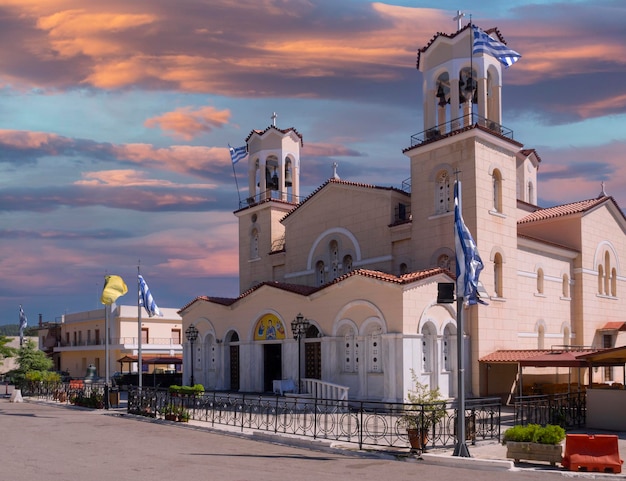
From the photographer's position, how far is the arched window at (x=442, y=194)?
101 feet

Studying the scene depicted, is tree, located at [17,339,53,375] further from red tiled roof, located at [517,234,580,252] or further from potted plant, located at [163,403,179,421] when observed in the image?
red tiled roof, located at [517,234,580,252]

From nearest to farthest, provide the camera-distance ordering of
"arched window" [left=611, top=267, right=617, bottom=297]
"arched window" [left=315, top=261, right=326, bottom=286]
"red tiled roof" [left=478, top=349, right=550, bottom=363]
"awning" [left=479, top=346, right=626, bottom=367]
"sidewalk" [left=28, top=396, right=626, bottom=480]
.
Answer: "sidewalk" [left=28, top=396, right=626, bottom=480], "awning" [left=479, top=346, right=626, bottom=367], "red tiled roof" [left=478, top=349, right=550, bottom=363], "arched window" [left=315, top=261, right=326, bottom=286], "arched window" [left=611, top=267, right=617, bottom=297]

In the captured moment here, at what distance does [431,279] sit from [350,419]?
8.51 metres

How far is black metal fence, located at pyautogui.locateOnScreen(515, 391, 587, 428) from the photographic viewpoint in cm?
2225

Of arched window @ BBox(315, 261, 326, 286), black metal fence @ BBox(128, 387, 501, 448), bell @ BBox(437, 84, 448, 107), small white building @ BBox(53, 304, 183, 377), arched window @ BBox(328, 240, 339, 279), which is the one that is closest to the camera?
black metal fence @ BBox(128, 387, 501, 448)

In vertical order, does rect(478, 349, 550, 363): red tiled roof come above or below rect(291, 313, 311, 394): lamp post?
below

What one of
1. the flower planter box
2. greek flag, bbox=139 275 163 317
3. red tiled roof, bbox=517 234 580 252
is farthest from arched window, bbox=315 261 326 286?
the flower planter box

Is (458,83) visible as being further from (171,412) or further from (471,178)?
(171,412)

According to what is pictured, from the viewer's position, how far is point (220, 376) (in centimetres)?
3688

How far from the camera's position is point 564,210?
37.1m

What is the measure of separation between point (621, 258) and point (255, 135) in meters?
21.6

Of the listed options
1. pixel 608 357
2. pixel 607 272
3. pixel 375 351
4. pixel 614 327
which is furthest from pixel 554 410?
pixel 607 272

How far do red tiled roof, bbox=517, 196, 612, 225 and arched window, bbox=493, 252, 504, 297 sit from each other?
7118 millimetres

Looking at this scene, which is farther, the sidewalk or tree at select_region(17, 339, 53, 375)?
tree at select_region(17, 339, 53, 375)
